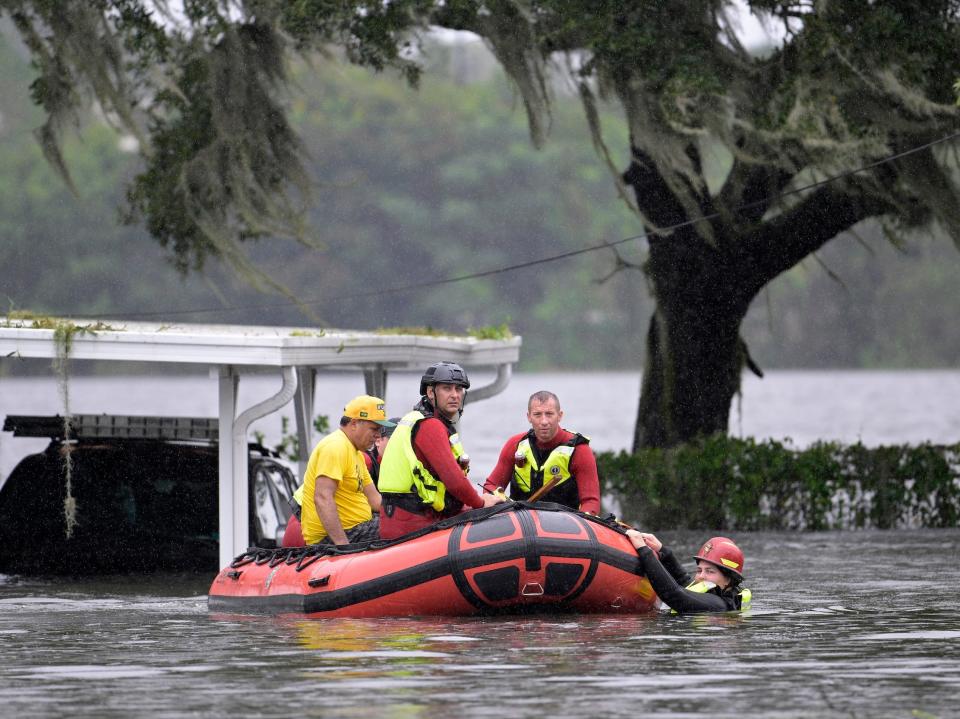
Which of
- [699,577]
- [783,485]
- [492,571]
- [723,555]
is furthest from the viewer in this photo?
[783,485]

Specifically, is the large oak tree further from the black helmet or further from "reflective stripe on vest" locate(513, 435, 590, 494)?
the black helmet

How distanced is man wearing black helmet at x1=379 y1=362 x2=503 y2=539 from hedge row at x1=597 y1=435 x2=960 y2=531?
733 centimetres

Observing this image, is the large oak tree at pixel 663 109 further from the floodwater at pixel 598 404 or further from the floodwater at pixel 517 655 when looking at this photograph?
the floodwater at pixel 598 404

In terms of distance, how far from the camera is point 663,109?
57.0 feet

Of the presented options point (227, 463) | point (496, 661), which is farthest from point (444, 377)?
point (227, 463)

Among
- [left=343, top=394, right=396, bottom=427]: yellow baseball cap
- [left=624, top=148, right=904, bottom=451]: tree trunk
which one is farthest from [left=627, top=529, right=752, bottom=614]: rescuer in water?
[left=624, top=148, right=904, bottom=451]: tree trunk

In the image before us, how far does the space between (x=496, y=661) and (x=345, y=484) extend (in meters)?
3.17

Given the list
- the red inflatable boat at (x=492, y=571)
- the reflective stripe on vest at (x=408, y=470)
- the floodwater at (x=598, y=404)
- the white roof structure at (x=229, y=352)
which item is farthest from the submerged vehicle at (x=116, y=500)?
the floodwater at (x=598, y=404)

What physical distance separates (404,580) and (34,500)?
5730 mm

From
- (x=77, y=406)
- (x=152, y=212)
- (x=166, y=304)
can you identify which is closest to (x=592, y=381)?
(x=166, y=304)

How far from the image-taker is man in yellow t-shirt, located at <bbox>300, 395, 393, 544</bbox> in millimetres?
11977

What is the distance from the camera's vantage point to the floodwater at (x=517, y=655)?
807 cm

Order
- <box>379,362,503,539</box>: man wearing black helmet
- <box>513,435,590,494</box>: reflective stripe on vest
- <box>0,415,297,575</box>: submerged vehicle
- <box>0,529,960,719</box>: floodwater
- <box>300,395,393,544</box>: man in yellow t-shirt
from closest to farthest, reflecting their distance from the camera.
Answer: <box>0,529,960,719</box>: floodwater < <box>379,362,503,539</box>: man wearing black helmet < <box>300,395,393,544</box>: man in yellow t-shirt < <box>513,435,590,494</box>: reflective stripe on vest < <box>0,415,297,575</box>: submerged vehicle

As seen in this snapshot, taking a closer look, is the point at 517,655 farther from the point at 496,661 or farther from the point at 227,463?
the point at 227,463
